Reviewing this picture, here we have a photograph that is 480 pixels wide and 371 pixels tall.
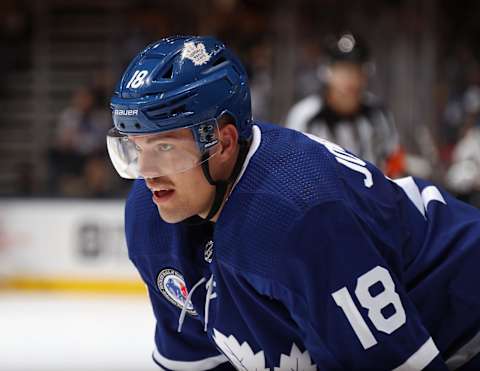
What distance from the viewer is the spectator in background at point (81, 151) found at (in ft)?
18.7

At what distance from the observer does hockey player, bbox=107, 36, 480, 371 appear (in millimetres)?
1408

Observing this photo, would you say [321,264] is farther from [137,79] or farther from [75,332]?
[75,332]

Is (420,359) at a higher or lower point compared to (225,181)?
lower

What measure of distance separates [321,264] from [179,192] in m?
0.28

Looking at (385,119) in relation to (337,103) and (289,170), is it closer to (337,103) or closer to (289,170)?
(337,103)

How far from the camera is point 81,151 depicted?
6055 mm

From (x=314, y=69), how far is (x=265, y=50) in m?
0.39

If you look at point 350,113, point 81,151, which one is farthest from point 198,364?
point 81,151

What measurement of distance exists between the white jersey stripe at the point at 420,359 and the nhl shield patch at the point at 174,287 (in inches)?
17.3

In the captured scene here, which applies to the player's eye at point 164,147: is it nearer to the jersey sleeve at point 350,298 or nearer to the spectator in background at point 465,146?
the jersey sleeve at point 350,298

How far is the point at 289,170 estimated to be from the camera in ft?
4.78

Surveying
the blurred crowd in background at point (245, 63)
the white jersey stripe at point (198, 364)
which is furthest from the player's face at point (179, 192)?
the blurred crowd in background at point (245, 63)

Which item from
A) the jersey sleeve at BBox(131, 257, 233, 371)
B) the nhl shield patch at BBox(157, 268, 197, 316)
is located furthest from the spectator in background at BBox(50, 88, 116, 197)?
the nhl shield patch at BBox(157, 268, 197, 316)

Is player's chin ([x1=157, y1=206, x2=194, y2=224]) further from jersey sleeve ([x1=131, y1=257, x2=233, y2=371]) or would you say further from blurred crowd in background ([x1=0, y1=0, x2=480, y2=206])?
blurred crowd in background ([x1=0, y1=0, x2=480, y2=206])
